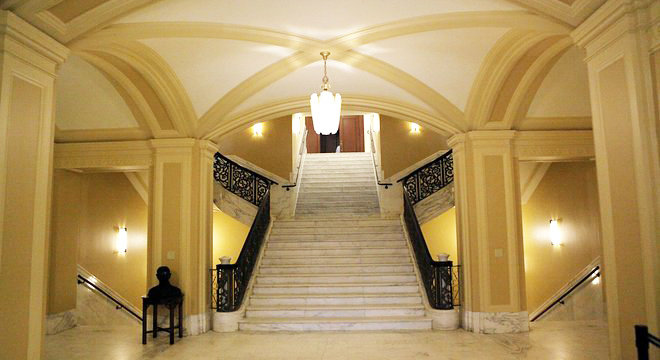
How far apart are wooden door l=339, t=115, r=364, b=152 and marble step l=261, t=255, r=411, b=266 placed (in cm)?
843

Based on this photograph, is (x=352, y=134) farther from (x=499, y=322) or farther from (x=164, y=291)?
(x=164, y=291)

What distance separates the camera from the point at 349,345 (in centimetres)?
622

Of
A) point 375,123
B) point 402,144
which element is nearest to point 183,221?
point 402,144

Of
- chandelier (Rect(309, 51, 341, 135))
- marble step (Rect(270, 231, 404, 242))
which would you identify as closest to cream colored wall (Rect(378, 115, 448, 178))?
marble step (Rect(270, 231, 404, 242))

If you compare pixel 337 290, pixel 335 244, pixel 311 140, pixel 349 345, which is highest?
pixel 311 140

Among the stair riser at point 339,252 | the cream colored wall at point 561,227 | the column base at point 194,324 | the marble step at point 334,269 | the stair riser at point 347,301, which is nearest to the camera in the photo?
the column base at point 194,324

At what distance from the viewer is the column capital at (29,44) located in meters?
3.40

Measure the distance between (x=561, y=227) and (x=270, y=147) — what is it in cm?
775

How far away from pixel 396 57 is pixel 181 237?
415cm

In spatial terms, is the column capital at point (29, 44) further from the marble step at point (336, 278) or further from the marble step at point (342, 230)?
the marble step at point (342, 230)

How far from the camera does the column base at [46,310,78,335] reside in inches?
296

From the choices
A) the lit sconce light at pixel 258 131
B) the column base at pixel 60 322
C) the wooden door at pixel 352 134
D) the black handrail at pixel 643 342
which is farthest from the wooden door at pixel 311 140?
the black handrail at pixel 643 342

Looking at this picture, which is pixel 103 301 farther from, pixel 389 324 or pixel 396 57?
pixel 396 57

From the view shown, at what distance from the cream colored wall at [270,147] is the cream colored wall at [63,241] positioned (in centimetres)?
552
